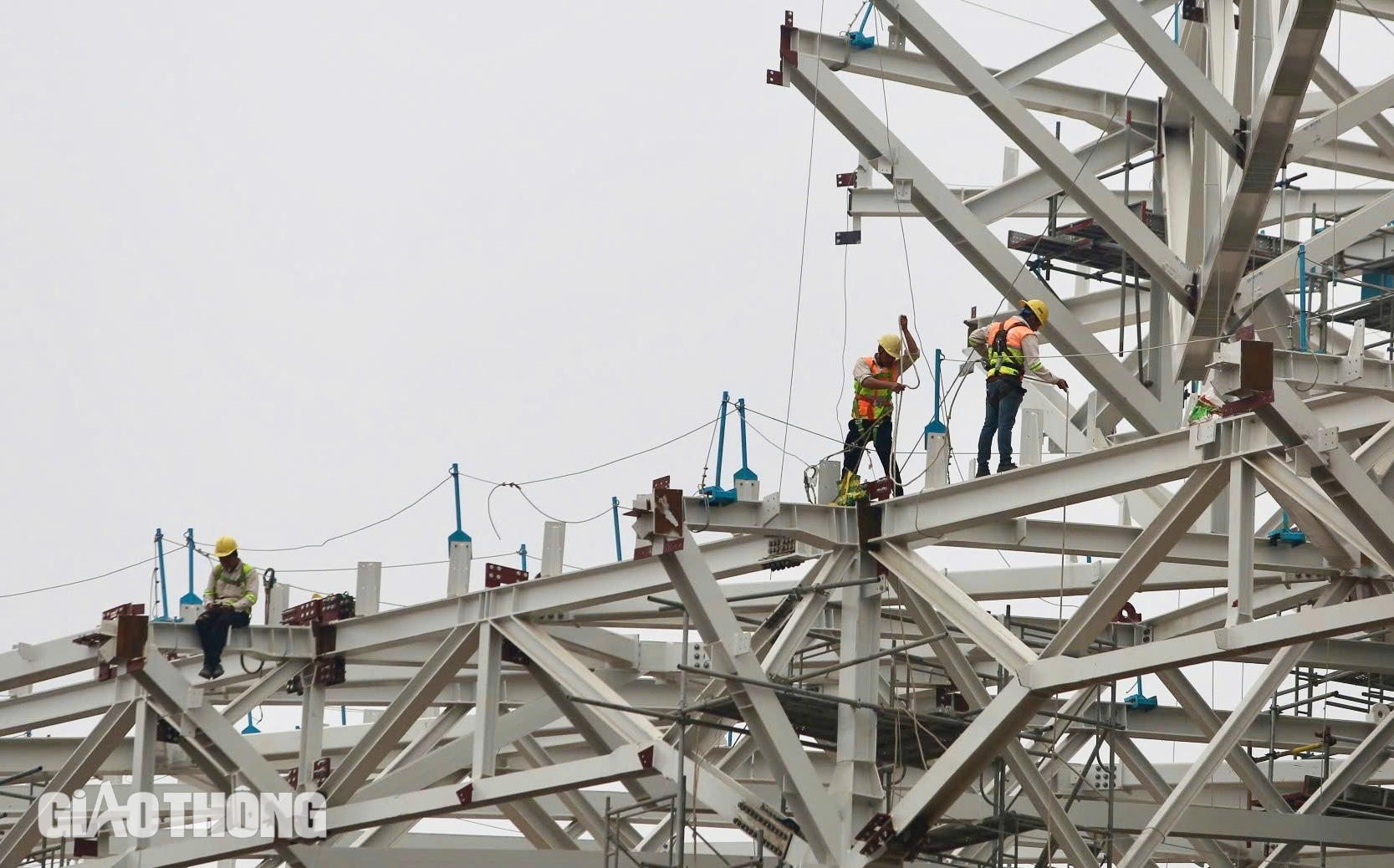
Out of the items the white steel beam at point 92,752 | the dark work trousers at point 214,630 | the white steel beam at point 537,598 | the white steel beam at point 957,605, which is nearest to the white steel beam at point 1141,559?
the white steel beam at point 957,605

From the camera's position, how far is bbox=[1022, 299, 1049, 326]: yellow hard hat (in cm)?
2369

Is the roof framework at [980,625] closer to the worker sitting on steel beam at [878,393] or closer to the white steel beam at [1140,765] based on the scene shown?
the white steel beam at [1140,765]

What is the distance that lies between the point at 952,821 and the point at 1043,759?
212 inches

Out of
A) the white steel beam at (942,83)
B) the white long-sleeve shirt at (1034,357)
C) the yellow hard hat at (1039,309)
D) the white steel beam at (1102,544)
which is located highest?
the white steel beam at (942,83)

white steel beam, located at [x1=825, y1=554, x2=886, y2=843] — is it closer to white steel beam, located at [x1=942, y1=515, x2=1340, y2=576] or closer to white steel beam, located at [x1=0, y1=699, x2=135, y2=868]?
white steel beam, located at [x1=942, y1=515, x2=1340, y2=576]

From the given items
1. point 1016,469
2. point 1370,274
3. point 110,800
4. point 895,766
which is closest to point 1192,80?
point 1016,469

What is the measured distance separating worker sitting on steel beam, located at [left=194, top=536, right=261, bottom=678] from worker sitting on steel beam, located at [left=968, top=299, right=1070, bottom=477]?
9.12 m

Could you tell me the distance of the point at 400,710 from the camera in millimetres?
24969

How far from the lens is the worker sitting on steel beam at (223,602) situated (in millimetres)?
26594

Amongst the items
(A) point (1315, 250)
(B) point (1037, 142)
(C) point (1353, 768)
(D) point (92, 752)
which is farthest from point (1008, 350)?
(D) point (92, 752)

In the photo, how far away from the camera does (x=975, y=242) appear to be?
2438 centimetres

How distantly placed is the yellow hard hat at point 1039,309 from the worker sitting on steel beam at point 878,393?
1.26 m

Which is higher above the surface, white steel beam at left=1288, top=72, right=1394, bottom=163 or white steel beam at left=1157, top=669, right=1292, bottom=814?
white steel beam at left=1288, top=72, right=1394, bottom=163

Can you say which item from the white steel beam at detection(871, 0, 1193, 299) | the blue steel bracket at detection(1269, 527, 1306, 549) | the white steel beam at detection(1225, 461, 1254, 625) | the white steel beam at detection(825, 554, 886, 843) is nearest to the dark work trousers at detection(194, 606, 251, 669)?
the white steel beam at detection(825, 554, 886, 843)
